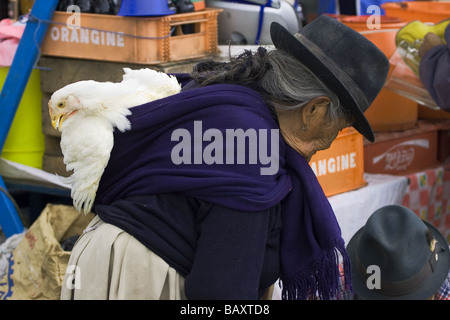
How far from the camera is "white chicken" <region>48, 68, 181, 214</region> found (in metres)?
1.52

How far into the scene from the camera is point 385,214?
8.00ft

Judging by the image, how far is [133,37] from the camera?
2883 millimetres

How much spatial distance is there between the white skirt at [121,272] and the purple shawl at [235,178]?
4.5 inches

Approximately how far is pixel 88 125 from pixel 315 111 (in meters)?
0.56

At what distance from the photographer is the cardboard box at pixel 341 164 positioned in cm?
308

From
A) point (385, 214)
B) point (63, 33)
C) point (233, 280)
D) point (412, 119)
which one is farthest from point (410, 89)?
point (233, 280)

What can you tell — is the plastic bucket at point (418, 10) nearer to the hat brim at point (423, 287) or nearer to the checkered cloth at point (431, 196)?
the checkered cloth at point (431, 196)

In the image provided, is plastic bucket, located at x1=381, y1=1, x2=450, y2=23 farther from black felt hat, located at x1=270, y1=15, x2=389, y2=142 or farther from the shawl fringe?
the shawl fringe

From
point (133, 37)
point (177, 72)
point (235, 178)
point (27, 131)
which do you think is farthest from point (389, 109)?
point (235, 178)

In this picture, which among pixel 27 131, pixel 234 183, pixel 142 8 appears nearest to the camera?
pixel 234 183

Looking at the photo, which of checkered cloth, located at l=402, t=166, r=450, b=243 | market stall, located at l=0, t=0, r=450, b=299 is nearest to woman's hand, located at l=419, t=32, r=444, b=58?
market stall, located at l=0, t=0, r=450, b=299

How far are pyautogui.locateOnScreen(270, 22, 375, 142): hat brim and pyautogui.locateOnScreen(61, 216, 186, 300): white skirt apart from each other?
59cm

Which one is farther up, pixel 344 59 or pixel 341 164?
pixel 344 59

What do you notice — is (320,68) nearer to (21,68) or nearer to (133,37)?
(133,37)
